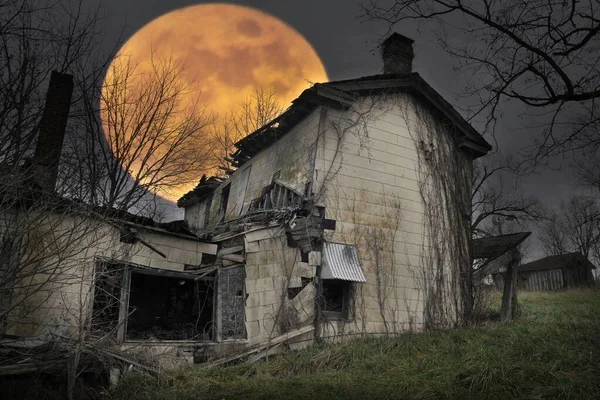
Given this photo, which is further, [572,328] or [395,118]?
[395,118]

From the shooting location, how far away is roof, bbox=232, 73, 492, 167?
12.8 m

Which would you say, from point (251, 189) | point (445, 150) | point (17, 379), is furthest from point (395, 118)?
point (17, 379)

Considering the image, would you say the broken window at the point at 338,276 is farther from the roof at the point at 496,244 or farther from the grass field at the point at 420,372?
the roof at the point at 496,244

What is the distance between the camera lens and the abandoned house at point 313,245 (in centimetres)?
1032

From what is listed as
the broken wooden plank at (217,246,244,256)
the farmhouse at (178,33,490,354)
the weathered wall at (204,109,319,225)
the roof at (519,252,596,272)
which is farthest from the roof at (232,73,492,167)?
the roof at (519,252,596,272)

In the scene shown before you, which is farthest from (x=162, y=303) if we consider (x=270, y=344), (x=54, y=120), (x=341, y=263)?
(x=341, y=263)

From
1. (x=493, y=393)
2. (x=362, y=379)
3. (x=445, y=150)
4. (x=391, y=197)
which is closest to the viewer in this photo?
(x=493, y=393)

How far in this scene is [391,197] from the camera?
43.8ft

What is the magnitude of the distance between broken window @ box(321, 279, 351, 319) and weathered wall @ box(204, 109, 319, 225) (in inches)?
110

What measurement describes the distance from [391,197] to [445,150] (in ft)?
11.3

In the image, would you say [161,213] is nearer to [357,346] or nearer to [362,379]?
[357,346]

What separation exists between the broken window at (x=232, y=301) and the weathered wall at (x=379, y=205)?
212 cm

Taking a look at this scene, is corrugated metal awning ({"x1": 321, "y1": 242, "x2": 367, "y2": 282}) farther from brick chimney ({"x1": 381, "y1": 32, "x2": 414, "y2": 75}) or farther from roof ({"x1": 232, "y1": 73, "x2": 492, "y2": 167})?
brick chimney ({"x1": 381, "y1": 32, "x2": 414, "y2": 75})

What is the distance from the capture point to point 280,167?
1416 centimetres
